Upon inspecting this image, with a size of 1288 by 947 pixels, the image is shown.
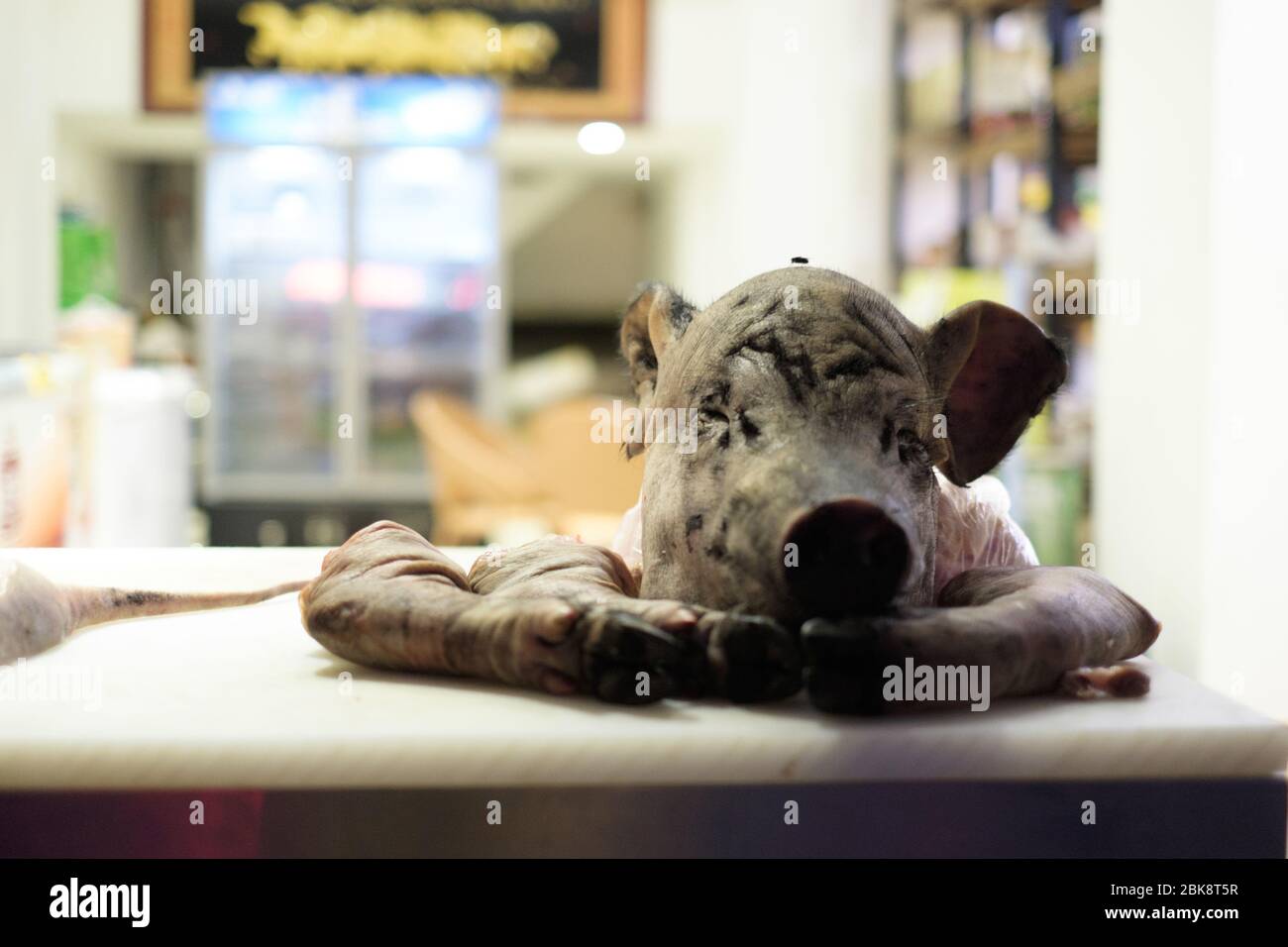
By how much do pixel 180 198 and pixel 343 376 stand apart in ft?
5.91

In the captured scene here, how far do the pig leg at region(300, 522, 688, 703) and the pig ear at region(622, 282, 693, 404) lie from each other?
0.25 metres

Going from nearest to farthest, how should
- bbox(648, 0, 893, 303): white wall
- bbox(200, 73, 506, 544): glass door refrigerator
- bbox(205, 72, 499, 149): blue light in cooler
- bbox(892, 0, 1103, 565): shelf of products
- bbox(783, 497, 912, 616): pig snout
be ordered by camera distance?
1. bbox(783, 497, 912, 616): pig snout
2. bbox(892, 0, 1103, 565): shelf of products
3. bbox(648, 0, 893, 303): white wall
4. bbox(205, 72, 499, 149): blue light in cooler
5. bbox(200, 73, 506, 544): glass door refrigerator

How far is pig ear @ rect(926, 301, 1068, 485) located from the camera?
1.09 meters

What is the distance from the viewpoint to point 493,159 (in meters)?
6.11

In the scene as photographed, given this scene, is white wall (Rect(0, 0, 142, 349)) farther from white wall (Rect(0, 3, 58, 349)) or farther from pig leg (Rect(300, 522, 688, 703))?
pig leg (Rect(300, 522, 688, 703))

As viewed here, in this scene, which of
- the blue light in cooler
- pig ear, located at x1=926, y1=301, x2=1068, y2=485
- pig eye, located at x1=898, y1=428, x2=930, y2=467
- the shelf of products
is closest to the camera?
pig eye, located at x1=898, y1=428, x2=930, y2=467

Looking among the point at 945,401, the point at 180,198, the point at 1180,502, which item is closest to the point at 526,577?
the point at 945,401

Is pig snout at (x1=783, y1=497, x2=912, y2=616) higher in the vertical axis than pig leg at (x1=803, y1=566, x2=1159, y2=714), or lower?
higher

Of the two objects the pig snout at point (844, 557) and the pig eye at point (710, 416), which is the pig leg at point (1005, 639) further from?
the pig eye at point (710, 416)

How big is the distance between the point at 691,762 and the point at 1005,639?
229 millimetres

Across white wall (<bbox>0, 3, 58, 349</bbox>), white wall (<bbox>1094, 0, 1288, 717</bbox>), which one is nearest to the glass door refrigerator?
white wall (<bbox>0, 3, 58, 349</bbox>)

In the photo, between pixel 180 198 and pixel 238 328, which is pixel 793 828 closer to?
pixel 238 328

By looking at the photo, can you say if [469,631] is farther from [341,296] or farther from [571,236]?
[571,236]

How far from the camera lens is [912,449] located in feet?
3.17
